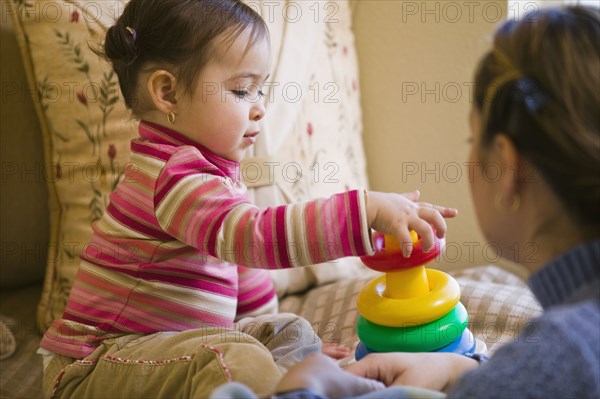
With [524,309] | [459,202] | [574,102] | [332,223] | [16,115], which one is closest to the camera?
[574,102]

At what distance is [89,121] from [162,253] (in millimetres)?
380

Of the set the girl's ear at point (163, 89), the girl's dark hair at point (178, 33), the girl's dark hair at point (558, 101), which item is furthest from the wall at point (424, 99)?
the girl's dark hair at point (558, 101)

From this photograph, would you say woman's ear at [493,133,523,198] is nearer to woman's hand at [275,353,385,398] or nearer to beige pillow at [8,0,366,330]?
woman's hand at [275,353,385,398]

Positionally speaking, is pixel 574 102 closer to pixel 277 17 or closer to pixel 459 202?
pixel 277 17

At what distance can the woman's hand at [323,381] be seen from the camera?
28.0 inches

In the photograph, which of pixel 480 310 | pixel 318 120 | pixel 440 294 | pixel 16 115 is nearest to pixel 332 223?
pixel 440 294

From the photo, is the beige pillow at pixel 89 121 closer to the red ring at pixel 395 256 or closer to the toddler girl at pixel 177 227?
the toddler girl at pixel 177 227

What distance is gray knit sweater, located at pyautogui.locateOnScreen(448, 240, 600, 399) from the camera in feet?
2.11

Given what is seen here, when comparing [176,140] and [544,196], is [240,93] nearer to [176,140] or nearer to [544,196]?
[176,140]

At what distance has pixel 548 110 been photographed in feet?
2.20

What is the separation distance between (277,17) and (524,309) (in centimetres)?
68

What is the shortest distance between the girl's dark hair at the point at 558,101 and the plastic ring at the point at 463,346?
275 mm

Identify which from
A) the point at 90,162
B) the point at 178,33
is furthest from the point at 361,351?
the point at 90,162

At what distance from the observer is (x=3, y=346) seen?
4.12 feet
